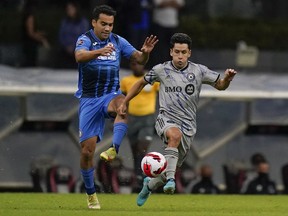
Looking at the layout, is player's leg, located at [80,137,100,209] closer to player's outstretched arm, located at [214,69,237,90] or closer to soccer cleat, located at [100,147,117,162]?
soccer cleat, located at [100,147,117,162]

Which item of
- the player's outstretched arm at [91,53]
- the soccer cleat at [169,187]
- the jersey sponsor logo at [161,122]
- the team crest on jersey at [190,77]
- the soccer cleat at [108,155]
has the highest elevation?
the player's outstretched arm at [91,53]

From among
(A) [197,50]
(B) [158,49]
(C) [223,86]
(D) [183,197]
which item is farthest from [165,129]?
(A) [197,50]

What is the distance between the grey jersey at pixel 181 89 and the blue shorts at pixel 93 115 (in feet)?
1.99

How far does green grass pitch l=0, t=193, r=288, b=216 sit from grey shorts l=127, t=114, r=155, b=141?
1.67 m

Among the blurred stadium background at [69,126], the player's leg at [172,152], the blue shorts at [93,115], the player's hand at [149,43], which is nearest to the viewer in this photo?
the player's leg at [172,152]

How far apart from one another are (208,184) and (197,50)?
15.5 feet

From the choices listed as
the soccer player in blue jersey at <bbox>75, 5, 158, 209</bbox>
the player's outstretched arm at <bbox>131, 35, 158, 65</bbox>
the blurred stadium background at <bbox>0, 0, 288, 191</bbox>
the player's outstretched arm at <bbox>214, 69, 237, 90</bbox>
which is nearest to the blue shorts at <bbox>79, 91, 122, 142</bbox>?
the soccer player in blue jersey at <bbox>75, 5, 158, 209</bbox>

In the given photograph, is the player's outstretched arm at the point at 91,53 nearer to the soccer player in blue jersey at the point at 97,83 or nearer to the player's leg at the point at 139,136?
the soccer player in blue jersey at the point at 97,83

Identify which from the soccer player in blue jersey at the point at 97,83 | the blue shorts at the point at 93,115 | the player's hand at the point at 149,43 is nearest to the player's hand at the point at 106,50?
the soccer player in blue jersey at the point at 97,83

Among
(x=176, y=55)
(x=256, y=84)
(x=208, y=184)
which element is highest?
(x=176, y=55)

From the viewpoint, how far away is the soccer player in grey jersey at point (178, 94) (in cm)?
1498

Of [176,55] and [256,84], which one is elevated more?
[176,55]

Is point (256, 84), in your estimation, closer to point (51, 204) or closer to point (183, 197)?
point (183, 197)

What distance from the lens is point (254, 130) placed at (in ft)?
73.6
